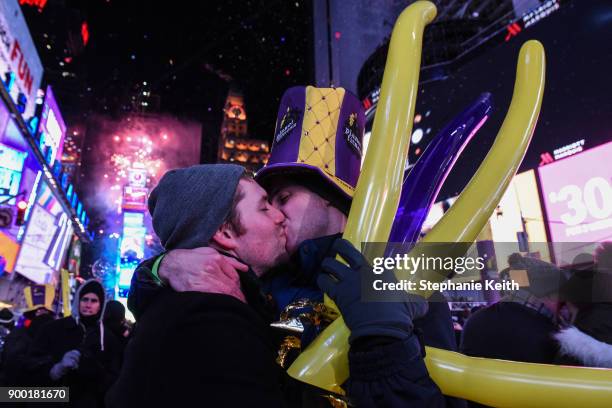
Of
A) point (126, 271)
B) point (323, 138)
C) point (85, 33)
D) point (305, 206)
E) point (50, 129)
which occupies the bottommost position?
point (305, 206)

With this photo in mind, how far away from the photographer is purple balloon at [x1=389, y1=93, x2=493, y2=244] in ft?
4.36

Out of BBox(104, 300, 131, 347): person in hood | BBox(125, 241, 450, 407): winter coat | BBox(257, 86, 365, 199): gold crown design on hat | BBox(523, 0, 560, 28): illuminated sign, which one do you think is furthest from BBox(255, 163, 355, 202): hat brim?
BBox(523, 0, 560, 28): illuminated sign

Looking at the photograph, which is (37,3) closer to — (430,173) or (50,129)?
(50,129)

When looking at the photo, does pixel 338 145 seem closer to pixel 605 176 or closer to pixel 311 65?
pixel 605 176

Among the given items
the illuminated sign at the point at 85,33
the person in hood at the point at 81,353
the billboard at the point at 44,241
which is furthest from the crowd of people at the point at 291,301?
the illuminated sign at the point at 85,33

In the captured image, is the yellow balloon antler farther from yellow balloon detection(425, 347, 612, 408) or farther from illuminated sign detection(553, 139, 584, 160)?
illuminated sign detection(553, 139, 584, 160)

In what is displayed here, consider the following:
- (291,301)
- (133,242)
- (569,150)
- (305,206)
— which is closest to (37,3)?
(133,242)

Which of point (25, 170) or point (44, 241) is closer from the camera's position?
point (25, 170)

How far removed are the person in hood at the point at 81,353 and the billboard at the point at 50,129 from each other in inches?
687

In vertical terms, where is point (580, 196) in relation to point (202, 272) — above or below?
above

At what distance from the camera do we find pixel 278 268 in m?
2.18

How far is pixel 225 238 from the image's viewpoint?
Answer: 70.3 inches

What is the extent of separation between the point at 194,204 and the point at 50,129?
2461 centimetres

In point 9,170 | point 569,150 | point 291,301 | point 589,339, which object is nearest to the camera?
point 291,301
